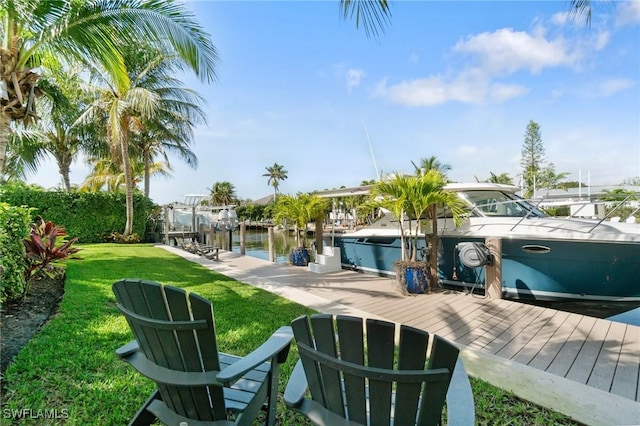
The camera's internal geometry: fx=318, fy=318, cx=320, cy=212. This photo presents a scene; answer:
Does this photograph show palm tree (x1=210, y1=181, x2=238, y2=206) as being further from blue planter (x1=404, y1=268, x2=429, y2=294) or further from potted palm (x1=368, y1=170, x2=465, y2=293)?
blue planter (x1=404, y1=268, x2=429, y2=294)

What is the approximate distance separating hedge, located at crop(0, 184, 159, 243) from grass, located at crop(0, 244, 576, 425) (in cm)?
1182

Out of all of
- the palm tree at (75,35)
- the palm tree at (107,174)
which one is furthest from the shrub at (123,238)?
the palm tree at (75,35)

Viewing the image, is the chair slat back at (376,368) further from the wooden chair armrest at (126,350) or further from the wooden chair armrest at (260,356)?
the wooden chair armrest at (126,350)

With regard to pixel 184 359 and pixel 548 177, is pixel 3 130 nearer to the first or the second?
pixel 184 359

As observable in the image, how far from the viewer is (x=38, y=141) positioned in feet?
56.1

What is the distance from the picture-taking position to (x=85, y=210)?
15367 mm

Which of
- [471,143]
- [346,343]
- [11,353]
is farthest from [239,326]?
[471,143]

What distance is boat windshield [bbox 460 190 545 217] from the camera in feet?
24.2

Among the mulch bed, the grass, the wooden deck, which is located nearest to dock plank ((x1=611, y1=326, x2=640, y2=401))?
the wooden deck

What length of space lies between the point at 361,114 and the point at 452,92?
17.9ft

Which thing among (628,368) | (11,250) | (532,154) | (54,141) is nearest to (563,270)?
(628,368)

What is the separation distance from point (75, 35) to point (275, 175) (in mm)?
58399

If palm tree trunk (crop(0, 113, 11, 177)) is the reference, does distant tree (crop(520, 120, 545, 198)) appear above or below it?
above

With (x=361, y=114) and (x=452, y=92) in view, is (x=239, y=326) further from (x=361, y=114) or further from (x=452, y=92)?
(x=452, y=92)
